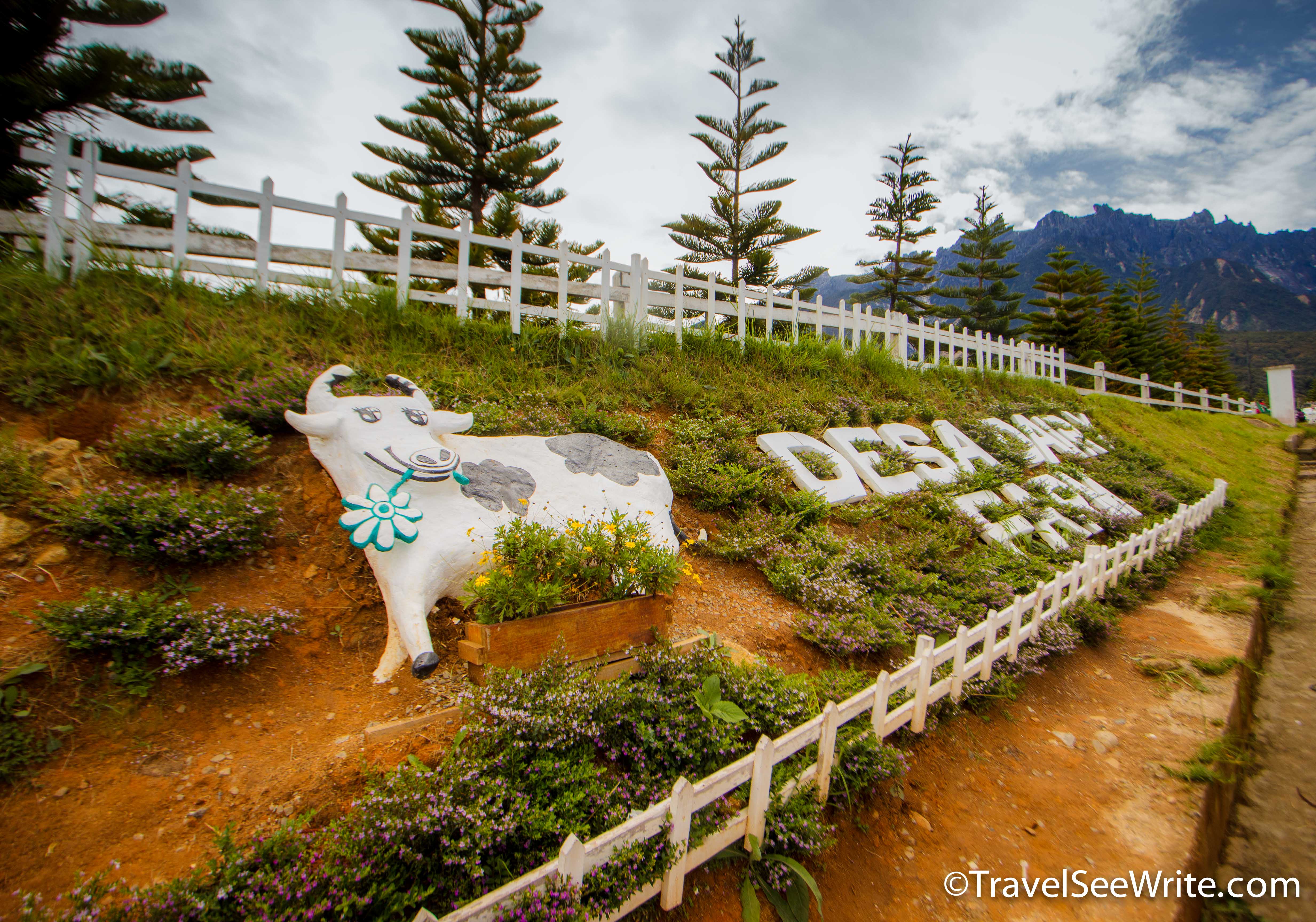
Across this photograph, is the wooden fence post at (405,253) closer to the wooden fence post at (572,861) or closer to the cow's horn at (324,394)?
the cow's horn at (324,394)

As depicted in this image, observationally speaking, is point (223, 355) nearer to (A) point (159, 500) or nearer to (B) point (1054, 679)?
(A) point (159, 500)

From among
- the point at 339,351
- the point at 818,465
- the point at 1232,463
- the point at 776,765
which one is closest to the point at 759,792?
the point at 776,765

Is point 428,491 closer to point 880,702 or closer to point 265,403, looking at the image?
point 265,403

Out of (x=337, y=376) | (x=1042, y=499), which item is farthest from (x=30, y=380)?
(x=1042, y=499)

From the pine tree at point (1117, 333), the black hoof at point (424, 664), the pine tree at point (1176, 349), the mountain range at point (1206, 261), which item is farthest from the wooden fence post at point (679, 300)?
the mountain range at point (1206, 261)

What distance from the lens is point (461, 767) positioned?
1.85m

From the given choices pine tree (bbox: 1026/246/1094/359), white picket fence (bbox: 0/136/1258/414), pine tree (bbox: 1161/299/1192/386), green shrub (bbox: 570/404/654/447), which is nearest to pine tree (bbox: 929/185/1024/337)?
pine tree (bbox: 1026/246/1094/359)

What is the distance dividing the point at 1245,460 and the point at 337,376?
18.6m

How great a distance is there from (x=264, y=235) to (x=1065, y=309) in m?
28.5

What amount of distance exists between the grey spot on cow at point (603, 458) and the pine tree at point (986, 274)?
83.3 feet

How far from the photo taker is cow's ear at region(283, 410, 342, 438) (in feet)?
9.28

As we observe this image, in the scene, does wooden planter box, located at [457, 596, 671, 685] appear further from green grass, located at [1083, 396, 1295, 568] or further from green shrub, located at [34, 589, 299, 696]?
green grass, located at [1083, 396, 1295, 568]

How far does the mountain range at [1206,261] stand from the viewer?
420ft

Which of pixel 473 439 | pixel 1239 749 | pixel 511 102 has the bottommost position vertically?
pixel 1239 749
